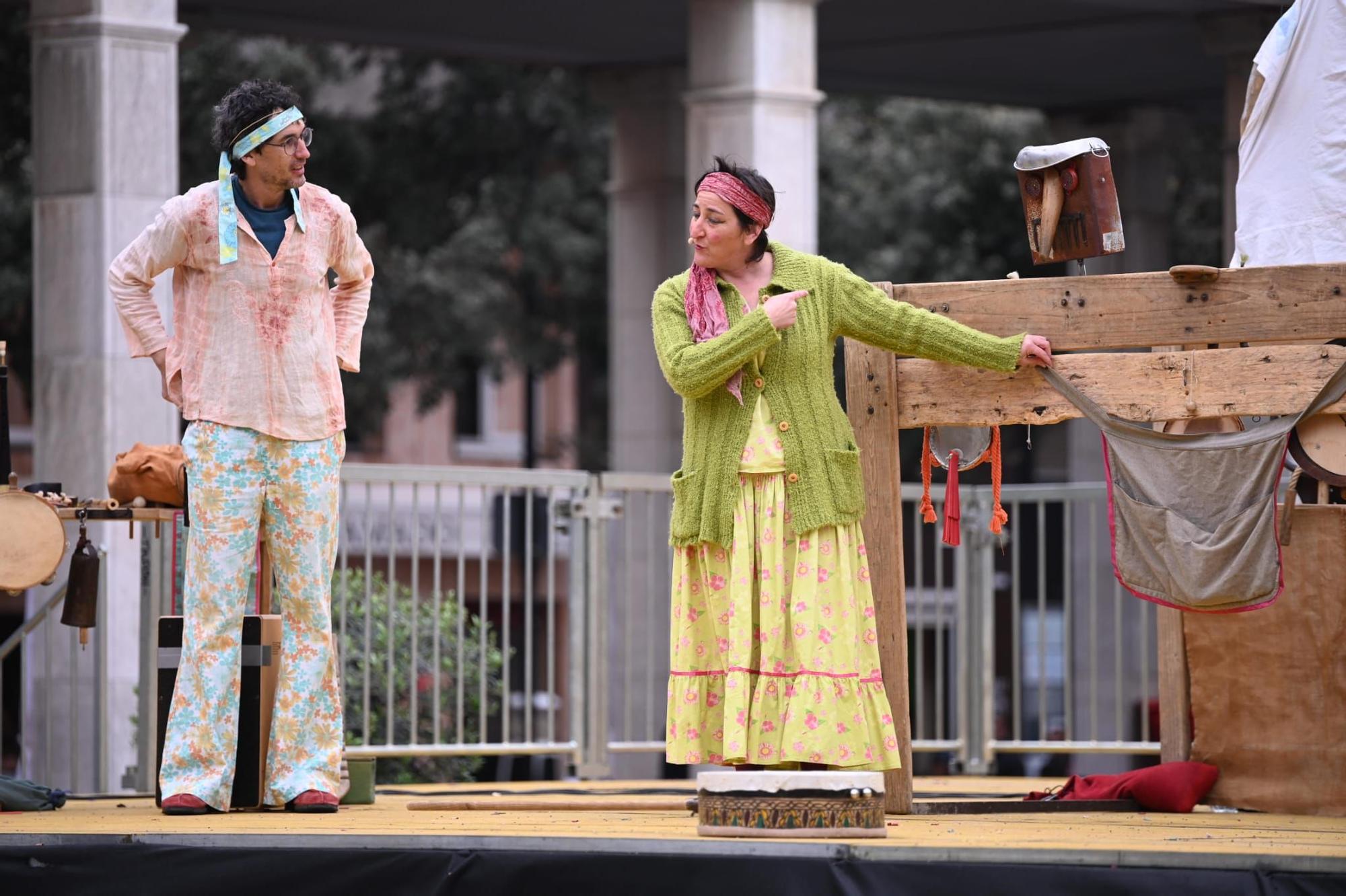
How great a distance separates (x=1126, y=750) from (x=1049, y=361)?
3292 millimetres

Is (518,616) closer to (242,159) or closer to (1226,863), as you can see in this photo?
(242,159)

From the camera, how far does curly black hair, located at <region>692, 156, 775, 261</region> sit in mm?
5879

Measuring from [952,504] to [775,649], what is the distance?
3.32 feet

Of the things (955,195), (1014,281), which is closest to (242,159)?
(1014,281)

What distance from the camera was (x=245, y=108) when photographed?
6.14 meters

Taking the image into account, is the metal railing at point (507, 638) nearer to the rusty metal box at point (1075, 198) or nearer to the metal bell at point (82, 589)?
the metal bell at point (82, 589)

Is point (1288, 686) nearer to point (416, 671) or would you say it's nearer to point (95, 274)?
point (416, 671)

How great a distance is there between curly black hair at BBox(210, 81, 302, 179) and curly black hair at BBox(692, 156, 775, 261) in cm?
128

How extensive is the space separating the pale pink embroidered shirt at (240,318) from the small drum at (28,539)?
556mm

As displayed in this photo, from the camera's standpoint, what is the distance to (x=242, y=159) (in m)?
6.20

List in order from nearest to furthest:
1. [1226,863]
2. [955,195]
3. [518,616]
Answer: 1. [1226,863]
2. [518,616]
3. [955,195]

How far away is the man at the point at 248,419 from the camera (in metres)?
6.18

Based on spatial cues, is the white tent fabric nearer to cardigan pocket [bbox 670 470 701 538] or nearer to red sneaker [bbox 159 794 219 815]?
cardigan pocket [bbox 670 470 701 538]

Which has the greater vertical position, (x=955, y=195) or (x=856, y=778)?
(x=955, y=195)
